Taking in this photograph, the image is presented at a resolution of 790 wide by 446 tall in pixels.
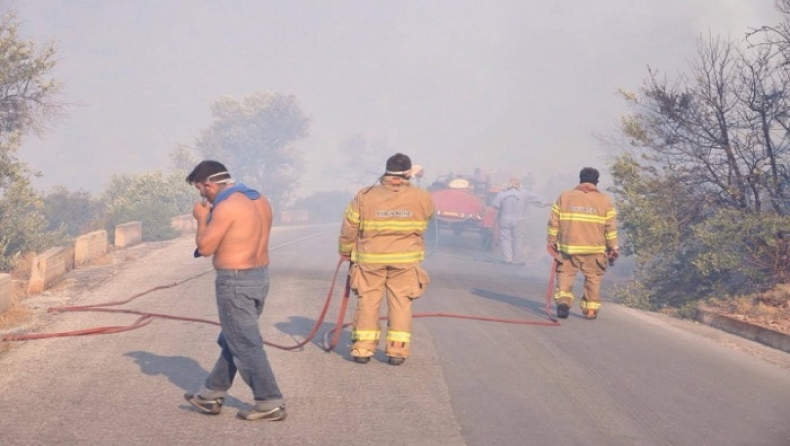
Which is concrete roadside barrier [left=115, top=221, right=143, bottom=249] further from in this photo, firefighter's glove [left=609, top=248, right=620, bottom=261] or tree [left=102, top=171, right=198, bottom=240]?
firefighter's glove [left=609, top=248, right=620, bottom=261]

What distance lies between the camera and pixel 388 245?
7.13 m

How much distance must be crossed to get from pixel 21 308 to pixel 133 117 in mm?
107277

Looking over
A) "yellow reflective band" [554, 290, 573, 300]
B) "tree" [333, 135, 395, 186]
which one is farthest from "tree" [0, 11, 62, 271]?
"tree" [333, 135, 395, 186]

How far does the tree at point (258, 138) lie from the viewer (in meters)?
48.6

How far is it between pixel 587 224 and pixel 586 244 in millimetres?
241

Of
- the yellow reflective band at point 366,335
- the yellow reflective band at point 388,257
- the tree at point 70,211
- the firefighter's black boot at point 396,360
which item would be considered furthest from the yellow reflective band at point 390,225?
the tree at point 70,211

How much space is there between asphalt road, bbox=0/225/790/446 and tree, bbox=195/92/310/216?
37.8 m

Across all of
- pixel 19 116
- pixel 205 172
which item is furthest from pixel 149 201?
pixel 205 172

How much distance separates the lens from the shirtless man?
204 inches

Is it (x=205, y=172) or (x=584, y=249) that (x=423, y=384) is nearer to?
(x=205, y=172)

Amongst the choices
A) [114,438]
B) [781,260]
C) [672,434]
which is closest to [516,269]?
[781,260]

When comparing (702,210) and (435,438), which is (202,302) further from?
(702,210)

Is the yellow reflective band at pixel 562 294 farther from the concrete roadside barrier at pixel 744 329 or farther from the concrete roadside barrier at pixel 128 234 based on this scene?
the concrete roadside barrier at pixel 128 234

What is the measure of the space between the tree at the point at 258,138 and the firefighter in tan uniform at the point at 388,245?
39.1m
